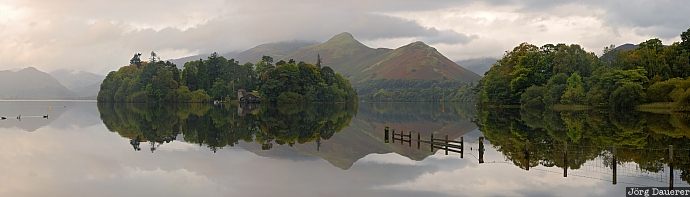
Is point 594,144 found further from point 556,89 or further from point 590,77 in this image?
point 556,89

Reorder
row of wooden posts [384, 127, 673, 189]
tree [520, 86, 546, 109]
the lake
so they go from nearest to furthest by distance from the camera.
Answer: the lake < row of wooden posts [384, 127, 673, 189] < tree [520, 86, 546, 109]

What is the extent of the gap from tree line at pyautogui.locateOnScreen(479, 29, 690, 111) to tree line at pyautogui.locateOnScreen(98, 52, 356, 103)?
179 ft

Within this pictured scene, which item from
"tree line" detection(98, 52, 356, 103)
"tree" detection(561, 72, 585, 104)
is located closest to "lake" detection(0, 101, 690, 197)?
"tree" detection(561, 72, 585, 104)

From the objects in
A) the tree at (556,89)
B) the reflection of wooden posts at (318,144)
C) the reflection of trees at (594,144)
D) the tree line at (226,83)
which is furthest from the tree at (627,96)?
the tree line at (226,83)

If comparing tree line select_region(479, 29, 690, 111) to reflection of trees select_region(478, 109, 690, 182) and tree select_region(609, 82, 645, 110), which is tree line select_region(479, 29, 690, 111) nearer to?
tree select_region(609, 82, 645, 110)

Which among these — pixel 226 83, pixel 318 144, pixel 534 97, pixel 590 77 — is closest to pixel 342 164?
pixel 318 144

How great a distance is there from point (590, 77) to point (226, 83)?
106m

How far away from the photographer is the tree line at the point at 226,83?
161125 mm

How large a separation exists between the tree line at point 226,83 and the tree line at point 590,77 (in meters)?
54.6

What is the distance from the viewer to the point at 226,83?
579 feet

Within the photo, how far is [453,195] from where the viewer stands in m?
24.5

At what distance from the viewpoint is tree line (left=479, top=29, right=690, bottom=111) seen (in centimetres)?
9619

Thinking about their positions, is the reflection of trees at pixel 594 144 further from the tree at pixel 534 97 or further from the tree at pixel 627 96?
the tree at pixel 534 97

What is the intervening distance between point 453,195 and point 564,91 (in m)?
91.8
